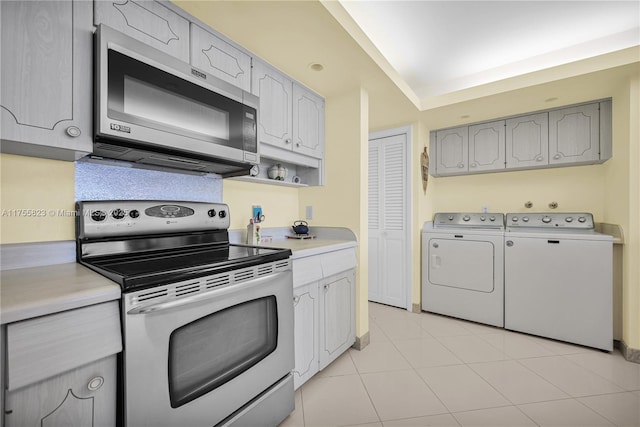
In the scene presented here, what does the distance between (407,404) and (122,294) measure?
5.37 ft

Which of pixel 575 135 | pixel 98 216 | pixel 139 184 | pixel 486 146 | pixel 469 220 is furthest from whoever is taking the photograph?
pixel 469 220

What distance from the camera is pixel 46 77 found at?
100cm

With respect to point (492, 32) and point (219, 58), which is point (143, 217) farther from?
point (492, 32)

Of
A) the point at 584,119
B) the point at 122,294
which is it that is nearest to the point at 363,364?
the point at 122,294

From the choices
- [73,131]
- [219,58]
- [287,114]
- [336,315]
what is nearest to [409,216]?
[336,315]

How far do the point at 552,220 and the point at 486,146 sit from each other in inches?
40.4

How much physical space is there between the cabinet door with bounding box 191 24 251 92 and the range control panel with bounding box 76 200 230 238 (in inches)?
31.1

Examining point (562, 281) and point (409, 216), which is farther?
point (409, 216)

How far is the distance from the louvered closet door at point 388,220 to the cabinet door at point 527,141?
1.11 m

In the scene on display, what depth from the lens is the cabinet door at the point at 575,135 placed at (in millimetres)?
2562

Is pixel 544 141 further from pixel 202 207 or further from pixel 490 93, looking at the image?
pixel 202 207

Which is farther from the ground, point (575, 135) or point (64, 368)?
point (575, 135)

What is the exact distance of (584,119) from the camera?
2605mm

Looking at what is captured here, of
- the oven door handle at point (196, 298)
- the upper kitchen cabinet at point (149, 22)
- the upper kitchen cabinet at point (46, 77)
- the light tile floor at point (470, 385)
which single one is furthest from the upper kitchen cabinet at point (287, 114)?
the light tile floor at point (470, 385)
